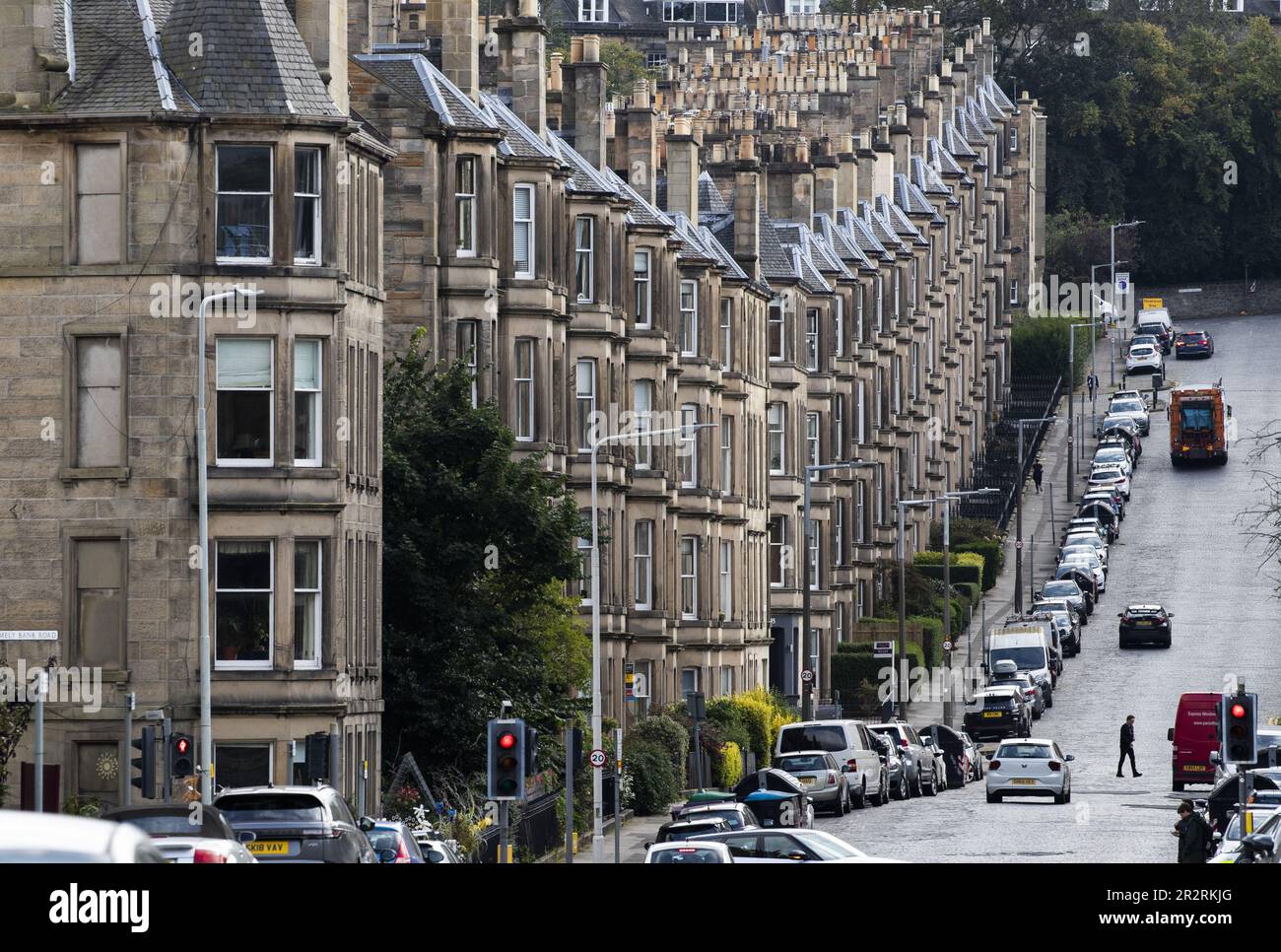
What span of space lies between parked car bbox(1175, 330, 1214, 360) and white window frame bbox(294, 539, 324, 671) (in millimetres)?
128246

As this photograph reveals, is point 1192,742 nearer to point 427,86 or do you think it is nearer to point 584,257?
point 584,257

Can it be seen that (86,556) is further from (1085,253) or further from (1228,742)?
(1085,253)

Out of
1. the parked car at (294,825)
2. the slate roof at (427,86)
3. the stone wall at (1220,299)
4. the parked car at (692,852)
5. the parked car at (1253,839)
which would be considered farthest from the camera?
the stone wall at (1220,299)

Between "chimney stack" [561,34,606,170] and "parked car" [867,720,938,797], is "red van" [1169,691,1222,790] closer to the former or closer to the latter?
"parked car" [867,720,938,797]

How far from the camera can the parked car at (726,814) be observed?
40.4m

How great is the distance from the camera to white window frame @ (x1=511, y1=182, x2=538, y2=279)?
6309 centimetres

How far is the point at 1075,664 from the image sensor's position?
10138 cm

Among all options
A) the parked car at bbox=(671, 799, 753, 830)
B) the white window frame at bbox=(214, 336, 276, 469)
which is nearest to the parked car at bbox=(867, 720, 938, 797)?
the white window frame at bbox=(214, 336, 276, 469)

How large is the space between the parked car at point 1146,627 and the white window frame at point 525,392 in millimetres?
43582

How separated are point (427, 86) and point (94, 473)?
16744 millimetres

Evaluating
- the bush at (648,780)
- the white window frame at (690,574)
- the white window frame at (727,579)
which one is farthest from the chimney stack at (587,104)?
the bush at (648,780)

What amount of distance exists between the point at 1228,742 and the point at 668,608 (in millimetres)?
34530

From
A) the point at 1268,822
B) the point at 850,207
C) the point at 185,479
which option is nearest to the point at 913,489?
the point at 850,207

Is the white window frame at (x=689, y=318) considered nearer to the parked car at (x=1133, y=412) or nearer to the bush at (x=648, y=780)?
the bush at (x=648, y=780)
